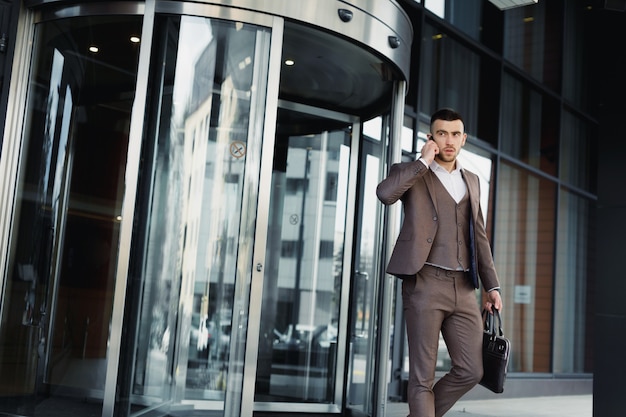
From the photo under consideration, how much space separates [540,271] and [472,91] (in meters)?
2.38

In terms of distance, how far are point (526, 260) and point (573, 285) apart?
1.37 metres

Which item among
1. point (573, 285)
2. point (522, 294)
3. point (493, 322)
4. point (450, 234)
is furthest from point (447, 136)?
point (573, 285)

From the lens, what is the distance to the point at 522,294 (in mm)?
8141

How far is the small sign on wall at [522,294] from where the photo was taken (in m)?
8.02

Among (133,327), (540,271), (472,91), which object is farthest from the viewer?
(540,271)

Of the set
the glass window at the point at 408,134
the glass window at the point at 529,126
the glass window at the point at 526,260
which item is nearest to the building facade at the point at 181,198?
the glass window at the point at 408,134

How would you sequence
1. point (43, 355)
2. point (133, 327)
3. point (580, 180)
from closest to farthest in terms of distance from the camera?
point (133, 327), point (43, 355), point (580, 180)

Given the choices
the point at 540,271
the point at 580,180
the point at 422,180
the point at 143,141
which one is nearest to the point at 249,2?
the point at 143,141

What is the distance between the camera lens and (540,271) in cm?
845

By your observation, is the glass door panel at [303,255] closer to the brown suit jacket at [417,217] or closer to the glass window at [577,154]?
the brown suit jacket at [417,217]

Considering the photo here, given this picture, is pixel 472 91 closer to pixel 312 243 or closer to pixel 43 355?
pixel 312 243

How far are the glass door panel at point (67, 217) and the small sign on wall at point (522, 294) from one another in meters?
5.46

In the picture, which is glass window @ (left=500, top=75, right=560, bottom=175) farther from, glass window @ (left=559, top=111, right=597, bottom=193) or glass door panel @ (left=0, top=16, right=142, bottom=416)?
glass door panel @ (left=0, top=16, right=142, bottom=416)

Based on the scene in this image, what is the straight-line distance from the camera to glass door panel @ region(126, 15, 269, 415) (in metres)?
3.37
